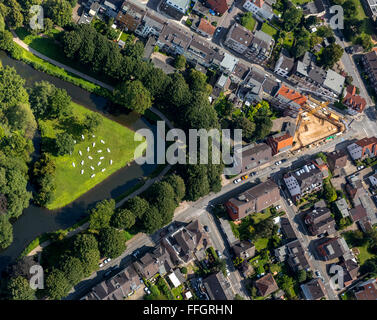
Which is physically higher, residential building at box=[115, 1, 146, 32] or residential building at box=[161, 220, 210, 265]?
residential building at box=[115, 1, 146, 32]

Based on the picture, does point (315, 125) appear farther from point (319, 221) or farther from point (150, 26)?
point (150, 26)

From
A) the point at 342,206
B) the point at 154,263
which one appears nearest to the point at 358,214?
the point at 342,206

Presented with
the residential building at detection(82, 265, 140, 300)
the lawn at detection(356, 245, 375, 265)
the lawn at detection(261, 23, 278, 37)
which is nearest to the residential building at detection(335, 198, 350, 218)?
the lawn at detection(356, 245, 375, 265)

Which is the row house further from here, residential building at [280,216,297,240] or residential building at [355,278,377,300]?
residential building at [355,278,377,300]

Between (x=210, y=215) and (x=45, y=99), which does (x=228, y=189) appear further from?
(x=45, y=99)
